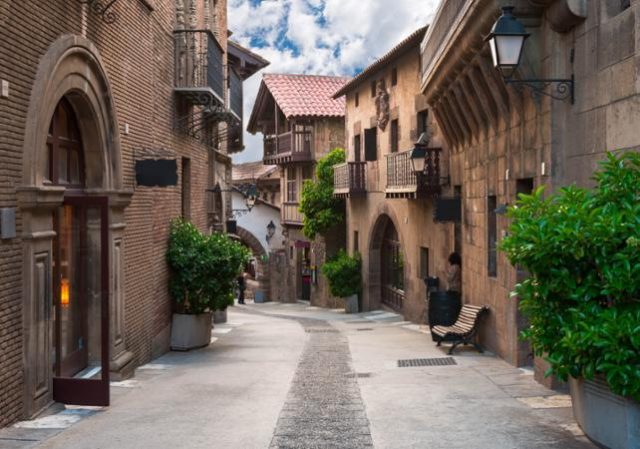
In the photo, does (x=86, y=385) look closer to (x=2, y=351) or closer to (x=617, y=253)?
(x=2, y=351)

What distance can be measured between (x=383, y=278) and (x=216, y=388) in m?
17.7

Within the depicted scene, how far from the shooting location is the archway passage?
25.6 m

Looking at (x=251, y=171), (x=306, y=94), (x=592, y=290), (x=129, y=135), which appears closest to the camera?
(x=592, y=290)

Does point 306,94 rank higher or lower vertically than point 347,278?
higher

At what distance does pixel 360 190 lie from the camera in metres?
27.9

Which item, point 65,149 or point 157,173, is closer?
point 65,149

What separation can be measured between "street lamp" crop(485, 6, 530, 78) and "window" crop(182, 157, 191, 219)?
385 inches

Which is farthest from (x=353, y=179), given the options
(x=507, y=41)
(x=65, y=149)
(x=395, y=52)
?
(x=507, y=41)

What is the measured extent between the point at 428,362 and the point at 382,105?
13472 mm

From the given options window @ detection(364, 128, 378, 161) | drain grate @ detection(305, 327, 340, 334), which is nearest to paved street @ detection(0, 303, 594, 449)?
drain grate @ detection(305, 327, 340, 334)

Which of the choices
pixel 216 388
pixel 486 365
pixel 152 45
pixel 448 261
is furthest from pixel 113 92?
→ pixel 448 261

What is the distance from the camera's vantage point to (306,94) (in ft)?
120

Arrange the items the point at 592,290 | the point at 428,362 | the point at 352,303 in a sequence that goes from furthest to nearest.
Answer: the point at 352,303 → the point at 428,362 → the point at 592,290

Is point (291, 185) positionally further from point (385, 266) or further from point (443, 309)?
point (443, 309)
